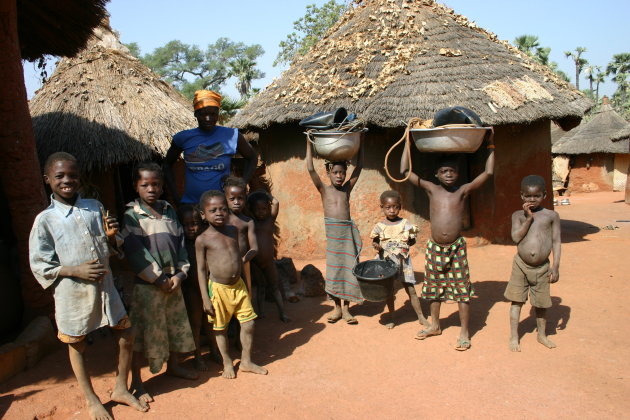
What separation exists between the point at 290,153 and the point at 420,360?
4760 millimetres

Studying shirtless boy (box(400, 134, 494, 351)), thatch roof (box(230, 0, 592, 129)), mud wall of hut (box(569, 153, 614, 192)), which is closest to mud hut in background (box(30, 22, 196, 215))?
thatch roof (box(230, 0, 592, 129))

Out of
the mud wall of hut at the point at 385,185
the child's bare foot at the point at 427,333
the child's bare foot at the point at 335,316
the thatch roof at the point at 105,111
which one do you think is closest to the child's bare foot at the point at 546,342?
the child's bare foot at the point at 427,333

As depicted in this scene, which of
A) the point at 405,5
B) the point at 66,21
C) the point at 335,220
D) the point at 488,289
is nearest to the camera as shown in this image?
the point at 335,220

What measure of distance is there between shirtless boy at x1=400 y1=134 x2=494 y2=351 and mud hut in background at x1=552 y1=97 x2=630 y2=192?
16.8m

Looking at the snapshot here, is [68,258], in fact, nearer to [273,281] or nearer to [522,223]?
[273,281]

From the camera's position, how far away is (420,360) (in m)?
3.70

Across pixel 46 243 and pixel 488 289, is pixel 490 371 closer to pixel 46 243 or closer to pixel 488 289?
pixel 488 289

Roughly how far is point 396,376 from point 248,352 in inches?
43.3

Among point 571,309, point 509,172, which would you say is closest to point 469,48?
point 509,172

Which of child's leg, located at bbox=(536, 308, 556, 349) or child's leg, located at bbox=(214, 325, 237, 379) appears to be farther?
child's leg, located at bbox=(536, 308, 556, 349)

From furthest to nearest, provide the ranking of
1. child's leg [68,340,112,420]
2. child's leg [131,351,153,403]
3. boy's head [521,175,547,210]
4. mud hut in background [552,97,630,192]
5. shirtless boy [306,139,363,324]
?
mud hut in background [552,97,630,192], shirtless boy [306,139,363,324], boy's head [521,175,547,210], child's leg [131,351,153,403], child's leg [68,340,112,420]

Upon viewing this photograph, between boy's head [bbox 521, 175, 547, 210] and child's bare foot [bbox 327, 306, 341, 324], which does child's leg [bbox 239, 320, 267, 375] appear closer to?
child's bare foot [bbox 327, 306, 341, 324]

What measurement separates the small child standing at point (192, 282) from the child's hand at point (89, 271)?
2.77 ft

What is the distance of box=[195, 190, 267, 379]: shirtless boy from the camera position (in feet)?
11.4
